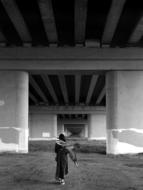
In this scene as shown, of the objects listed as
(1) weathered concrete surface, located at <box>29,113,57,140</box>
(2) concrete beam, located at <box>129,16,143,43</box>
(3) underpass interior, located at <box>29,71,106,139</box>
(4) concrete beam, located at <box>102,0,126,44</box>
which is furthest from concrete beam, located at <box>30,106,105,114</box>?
(2) concrete beam, located at <box>129,16,143,43</box>

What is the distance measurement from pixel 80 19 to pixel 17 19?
3.65 metres

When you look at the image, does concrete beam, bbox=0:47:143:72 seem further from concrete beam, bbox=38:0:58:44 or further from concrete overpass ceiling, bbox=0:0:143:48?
concrete beam, bbox=38:0:58:44

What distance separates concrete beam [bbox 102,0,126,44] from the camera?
18.5 metres

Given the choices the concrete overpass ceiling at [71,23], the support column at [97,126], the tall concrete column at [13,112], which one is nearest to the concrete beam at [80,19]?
the concrete overpass ceiling at [71,23]

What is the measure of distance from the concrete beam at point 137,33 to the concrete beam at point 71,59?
1.25 metres

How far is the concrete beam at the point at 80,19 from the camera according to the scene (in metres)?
18.5

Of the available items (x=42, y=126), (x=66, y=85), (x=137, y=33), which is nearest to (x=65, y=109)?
(x=42, y=126)

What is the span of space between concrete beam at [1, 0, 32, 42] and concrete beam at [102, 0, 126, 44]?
5039mm

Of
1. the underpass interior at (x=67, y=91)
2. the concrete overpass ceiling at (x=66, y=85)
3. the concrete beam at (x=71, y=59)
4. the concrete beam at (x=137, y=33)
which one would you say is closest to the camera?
the concrete beam at (x=137, y=33)

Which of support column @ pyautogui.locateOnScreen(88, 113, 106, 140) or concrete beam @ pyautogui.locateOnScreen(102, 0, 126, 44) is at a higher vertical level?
concrete beam @ pyautogui.locateOnScreen(102, 0, 126, 44)

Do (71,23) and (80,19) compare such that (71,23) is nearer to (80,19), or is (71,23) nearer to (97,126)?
(80,19)

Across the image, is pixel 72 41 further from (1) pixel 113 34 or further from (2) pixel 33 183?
(2) pixel 33 183

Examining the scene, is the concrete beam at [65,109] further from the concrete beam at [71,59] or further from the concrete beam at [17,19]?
the concrete beam at [17,19]

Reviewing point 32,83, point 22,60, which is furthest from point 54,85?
point 22,60
